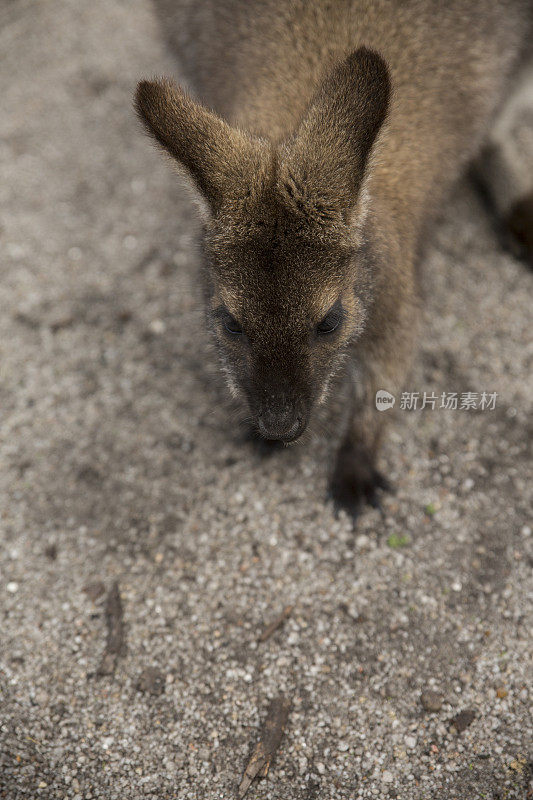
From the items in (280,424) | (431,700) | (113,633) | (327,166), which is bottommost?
(431,700)

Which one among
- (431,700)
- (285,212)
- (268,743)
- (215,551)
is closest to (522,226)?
(285,212)

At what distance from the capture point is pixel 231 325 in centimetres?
243

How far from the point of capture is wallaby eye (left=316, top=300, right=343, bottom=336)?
7.72ft

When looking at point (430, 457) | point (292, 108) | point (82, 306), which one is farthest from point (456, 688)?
point (82, 306)

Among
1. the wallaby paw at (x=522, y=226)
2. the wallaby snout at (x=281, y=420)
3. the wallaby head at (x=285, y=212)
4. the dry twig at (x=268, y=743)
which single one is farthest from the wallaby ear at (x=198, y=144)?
the wallaby paw at (x=522, y=226)

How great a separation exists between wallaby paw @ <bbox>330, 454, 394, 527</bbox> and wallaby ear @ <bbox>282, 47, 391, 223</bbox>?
1.38 metres

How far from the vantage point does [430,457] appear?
133 inches

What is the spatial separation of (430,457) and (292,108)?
1.78 metres

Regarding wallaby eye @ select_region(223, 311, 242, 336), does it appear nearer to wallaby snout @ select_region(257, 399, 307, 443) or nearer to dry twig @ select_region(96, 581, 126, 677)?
wallaby snout @ select_region(257, 399, 307, 443)

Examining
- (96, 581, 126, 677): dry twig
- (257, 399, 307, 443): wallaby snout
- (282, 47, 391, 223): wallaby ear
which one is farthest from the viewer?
(96, 581, 126, 677): dry twig

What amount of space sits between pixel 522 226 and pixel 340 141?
2.18m

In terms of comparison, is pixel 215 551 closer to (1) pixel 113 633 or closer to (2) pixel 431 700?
(1) pixel 113 633

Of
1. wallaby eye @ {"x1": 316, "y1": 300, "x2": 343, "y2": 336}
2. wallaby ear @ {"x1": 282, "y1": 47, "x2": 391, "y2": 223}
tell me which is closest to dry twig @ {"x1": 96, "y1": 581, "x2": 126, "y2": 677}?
wallaby eye @ {"x1": 316, "y1": 300, "x2": 343, "y2": 336}

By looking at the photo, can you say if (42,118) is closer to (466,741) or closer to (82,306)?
(82,306)
